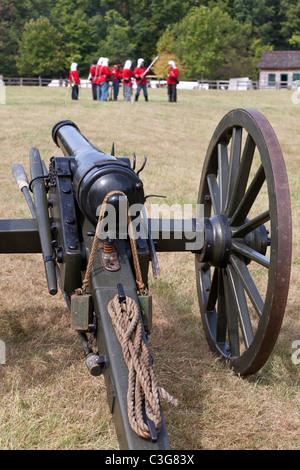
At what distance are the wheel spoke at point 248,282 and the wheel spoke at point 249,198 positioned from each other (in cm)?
22

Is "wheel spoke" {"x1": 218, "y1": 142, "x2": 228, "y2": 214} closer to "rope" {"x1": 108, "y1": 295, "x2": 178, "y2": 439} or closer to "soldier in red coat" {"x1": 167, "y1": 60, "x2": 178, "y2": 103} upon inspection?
"rope" {"x1": 108, "y1": 295, "x2": 178, "y2": 439}

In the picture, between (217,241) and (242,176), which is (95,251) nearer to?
(217,241)

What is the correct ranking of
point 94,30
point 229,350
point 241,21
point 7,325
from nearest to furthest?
point 229,350, point 7,325, point 94,30, point 241,21


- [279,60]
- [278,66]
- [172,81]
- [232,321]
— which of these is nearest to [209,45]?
[278,66]

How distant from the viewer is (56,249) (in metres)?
3.15

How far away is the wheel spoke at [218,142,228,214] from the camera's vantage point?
3.62 m

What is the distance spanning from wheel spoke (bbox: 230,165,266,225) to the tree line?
54.7m

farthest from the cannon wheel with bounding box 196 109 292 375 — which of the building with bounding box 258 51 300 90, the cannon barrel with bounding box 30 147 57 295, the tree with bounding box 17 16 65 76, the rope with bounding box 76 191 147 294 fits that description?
the building with bounding box 258 51 300 90

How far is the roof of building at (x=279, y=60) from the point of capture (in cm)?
6169

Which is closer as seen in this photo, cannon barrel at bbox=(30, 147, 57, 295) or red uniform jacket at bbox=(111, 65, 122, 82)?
cannon barrel at bbox=(30, 147, 57, 295)

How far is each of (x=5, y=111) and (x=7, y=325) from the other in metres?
13.6

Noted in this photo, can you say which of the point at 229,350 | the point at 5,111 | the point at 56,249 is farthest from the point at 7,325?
the point at 5,111

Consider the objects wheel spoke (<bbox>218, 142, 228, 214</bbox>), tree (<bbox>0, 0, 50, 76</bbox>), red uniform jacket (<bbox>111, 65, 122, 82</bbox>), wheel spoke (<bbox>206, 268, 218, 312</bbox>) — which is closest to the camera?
wheel spoke (<bbox>218, 142, 228, 214</bbox>)
